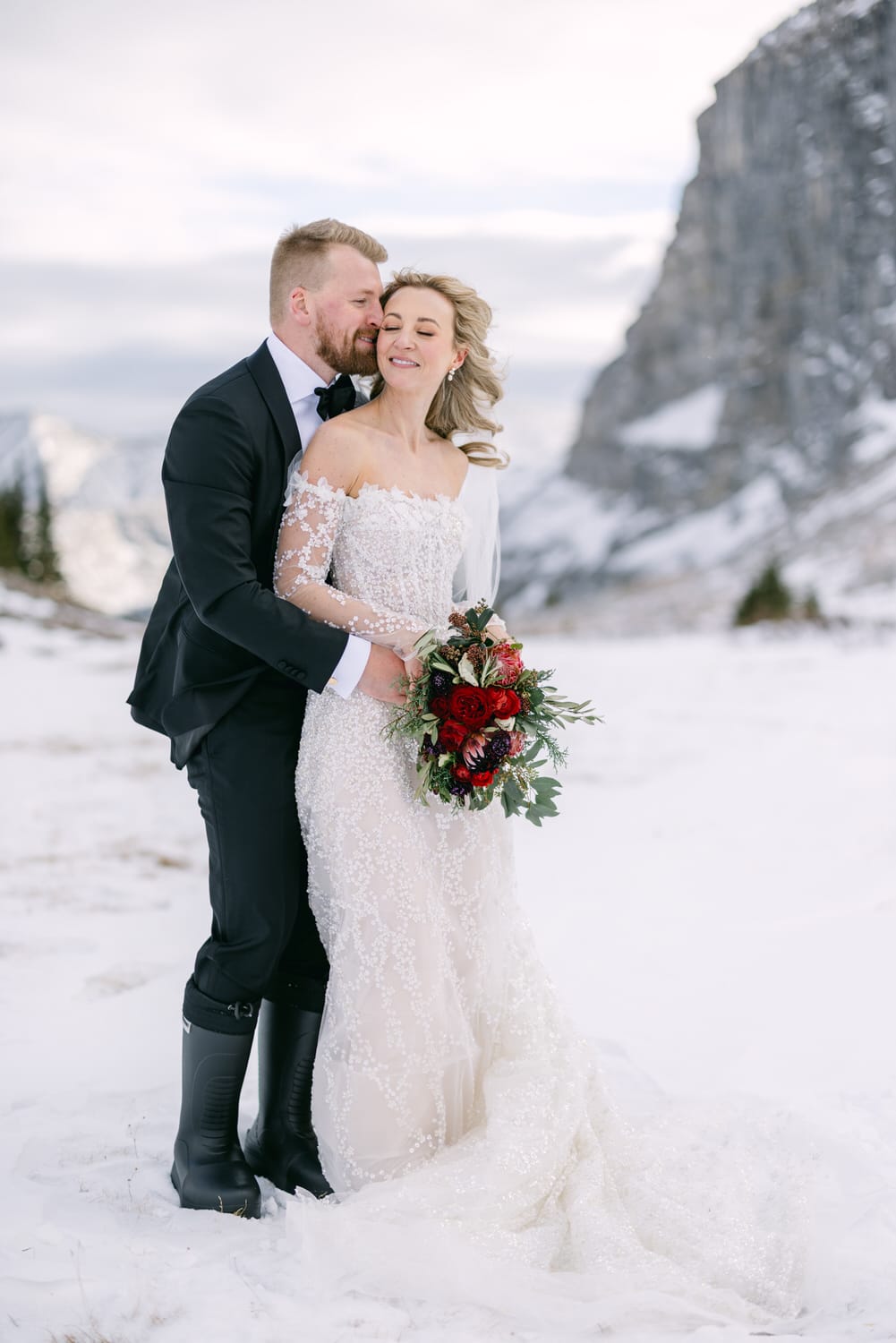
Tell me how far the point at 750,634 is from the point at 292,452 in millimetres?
26602

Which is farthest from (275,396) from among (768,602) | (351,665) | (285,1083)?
(768,602)

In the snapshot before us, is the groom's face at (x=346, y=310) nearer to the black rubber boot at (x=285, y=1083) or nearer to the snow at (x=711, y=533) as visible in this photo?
the black rubber boot at (x=285, y=1083)

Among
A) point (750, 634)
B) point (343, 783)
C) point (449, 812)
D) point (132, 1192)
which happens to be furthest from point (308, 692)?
point (750, 634)

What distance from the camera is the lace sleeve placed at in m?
3.63

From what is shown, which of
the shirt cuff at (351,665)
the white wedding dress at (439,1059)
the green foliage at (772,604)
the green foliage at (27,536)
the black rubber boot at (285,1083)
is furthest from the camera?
the green foliage at (27,536)

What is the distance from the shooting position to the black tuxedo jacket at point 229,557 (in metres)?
3.45

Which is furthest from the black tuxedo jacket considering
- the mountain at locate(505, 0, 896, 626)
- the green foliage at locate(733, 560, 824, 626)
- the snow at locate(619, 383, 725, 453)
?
the snow at locate(619, 383, 725, 453)

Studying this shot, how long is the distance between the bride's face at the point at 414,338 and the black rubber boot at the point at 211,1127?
2200mm

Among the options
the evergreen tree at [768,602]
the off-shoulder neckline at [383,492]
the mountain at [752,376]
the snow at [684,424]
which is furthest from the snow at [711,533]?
the off-shoulder neckline at [383,492]

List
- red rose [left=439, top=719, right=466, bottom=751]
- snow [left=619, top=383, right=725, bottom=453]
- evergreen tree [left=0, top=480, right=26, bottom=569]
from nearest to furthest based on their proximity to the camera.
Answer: red rose [left=439, top=719, right=466, bottom=751] → evergreen tree [left=0, top=480, right=26, bottom=569] → snow [left=619, top=383, right=725, bottom=453]

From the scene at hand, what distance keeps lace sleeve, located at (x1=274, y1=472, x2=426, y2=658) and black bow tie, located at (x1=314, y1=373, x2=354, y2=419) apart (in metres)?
0.28

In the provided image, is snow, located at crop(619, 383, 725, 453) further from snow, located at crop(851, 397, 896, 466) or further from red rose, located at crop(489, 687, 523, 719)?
red rose, located at crop(489, 687, 523, 719)

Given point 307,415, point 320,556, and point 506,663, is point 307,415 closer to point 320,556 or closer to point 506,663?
point 320,556

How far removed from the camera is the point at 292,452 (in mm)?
3752
